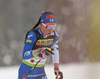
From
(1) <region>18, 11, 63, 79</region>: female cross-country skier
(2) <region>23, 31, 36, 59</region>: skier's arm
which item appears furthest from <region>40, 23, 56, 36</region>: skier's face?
(2) <region>23, 31, 36, 59</region>: skier's arm

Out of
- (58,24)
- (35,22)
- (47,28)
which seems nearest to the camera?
(47,28)

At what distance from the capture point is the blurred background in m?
4.53

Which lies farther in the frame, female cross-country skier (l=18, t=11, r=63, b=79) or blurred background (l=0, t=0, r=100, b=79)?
blurred background (l=0, t=0, r=100, b=79)

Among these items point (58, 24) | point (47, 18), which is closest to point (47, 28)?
point (47, 18)

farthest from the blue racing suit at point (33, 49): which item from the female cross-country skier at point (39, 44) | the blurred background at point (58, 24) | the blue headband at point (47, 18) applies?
the blurred background at point (58, 24)

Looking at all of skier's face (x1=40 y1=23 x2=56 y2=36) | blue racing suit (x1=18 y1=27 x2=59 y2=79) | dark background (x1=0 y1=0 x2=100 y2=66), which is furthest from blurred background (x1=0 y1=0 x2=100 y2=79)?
skier's face (x1=40 y1=23 x2=56 y2=36)

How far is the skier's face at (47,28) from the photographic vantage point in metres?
1.75

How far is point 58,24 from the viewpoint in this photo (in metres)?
4.54

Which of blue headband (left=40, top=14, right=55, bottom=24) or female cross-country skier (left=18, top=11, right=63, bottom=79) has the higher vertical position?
blue headband (left=40, top=14, right=55, bottom=24)

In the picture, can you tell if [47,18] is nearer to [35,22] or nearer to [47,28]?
[47,28]

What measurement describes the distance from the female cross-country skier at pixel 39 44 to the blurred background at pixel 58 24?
2.43 metres

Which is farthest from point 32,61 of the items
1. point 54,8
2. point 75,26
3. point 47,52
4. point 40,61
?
point 75,26

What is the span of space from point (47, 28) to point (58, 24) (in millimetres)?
2794

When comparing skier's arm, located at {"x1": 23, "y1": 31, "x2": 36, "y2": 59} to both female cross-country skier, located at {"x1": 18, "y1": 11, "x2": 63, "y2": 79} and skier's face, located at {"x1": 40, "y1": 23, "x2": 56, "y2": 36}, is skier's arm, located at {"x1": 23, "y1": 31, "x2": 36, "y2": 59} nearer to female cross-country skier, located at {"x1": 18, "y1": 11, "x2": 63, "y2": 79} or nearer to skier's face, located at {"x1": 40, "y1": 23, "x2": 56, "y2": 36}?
female cross-country skier, located at {"x1": 18, "y1": 11, "x2": 63, "y2": 79}
